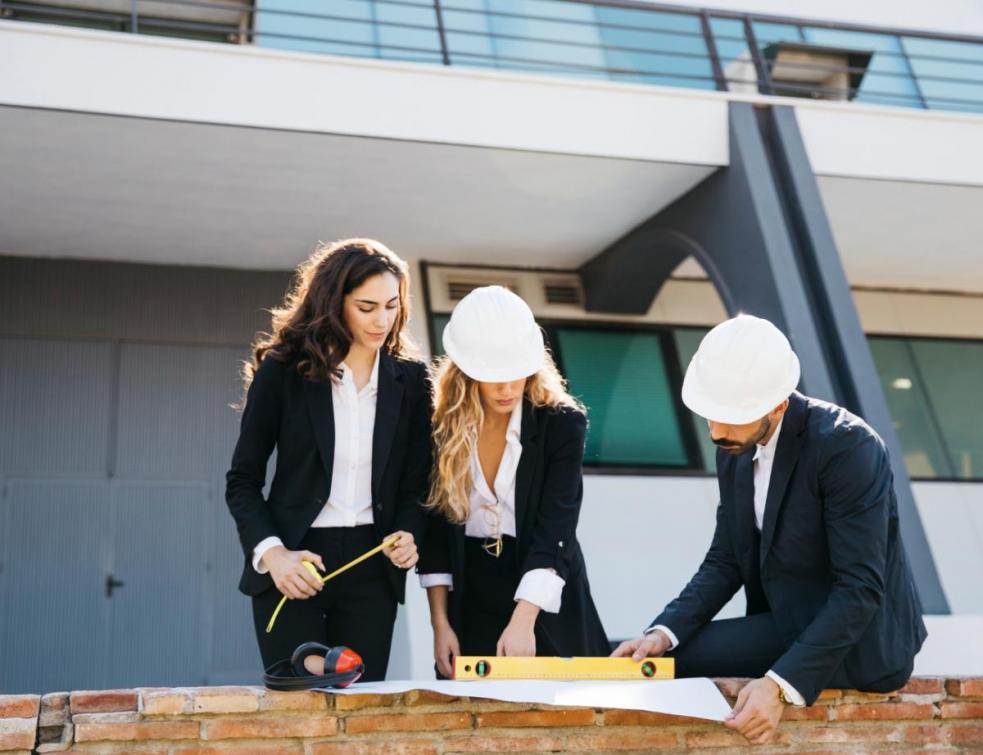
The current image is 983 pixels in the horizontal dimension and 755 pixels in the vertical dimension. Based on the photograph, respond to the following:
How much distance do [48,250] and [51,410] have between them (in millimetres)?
1078

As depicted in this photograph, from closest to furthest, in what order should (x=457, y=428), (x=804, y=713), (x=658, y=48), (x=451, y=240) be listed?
(x=804, y=713) → (x=457, y=428) → (x=451, y=240) → (x=658, y=48)

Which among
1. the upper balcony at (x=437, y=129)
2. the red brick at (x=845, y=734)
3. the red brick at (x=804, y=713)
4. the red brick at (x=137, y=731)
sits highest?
the upper balcony at (x=437, y=129)

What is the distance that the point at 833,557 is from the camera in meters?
2.38

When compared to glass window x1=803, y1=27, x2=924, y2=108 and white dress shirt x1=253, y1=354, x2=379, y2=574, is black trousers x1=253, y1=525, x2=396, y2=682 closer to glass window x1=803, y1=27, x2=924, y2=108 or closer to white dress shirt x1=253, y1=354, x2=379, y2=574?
white dress shirt x1=253, y1=354, x2=379, y2=574

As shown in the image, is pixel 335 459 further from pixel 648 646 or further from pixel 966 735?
pixel 966 735

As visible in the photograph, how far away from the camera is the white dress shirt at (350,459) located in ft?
8.75

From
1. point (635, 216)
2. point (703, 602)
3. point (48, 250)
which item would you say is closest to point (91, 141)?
point (48, 250)

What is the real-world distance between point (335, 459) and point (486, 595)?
0.56 metres

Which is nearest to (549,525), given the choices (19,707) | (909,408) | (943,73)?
(19,707)

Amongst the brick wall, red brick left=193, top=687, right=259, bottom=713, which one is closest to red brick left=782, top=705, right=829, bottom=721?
the brick wall

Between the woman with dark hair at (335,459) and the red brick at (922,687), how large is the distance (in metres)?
1.24

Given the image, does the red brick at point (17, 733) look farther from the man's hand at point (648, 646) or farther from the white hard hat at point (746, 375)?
the white hard hat at point (746, 375)

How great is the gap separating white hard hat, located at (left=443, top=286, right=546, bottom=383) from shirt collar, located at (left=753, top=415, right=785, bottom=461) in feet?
1.96

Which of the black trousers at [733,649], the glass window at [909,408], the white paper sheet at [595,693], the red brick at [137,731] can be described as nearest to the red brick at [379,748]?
the white paper sheet at [595,693]
